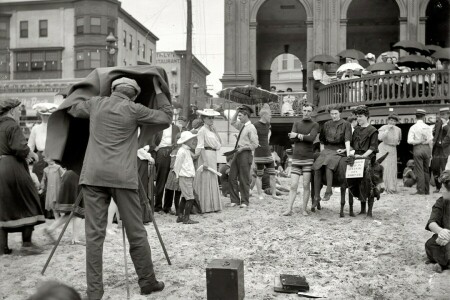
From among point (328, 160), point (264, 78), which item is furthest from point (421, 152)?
point (264, 78)

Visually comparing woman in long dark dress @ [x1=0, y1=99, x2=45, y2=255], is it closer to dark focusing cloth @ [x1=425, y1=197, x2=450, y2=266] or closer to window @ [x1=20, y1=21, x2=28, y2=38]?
window @ [x1=20, y1=21, x2=28, y2=38]

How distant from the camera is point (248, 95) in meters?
22.0

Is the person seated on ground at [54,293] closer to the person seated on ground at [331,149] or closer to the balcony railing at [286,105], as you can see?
the person seated on ground at [331,149]

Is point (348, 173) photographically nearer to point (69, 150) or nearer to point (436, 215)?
point (436, 215)

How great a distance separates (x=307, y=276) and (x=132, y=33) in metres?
17.3

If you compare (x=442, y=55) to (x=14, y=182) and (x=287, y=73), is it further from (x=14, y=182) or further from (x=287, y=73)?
(x=287, y=73)

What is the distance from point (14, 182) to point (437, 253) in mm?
5075

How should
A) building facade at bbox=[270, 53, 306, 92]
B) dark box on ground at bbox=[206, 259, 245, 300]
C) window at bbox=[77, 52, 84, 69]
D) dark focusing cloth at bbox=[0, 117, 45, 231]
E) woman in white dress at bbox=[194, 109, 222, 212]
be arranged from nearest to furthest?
dark box on ground at bbox=[206, 259, 245, 300], dark focusing cloth at bbox=[0, 117, 45, 231], woman in white dress at bbox=[194, 109, 222, 212], window at bbox=[77, 52, 84, 69], building facade at bbox=[270, 53, 306, 92]

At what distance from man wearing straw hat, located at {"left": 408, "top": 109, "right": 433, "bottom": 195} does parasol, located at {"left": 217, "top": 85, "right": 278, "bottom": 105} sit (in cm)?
968

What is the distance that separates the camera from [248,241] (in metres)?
7.70

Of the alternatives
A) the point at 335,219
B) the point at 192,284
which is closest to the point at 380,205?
the point at 335,219

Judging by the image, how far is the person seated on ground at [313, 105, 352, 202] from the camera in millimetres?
9282

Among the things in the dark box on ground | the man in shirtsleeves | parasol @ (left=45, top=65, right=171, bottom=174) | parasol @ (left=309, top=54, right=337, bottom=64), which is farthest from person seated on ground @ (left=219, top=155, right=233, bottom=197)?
parasol @ (left=309, top=54, right=337, bottom=64)

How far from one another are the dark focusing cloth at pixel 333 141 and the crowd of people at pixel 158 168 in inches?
0.7
